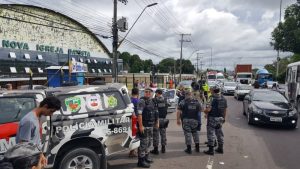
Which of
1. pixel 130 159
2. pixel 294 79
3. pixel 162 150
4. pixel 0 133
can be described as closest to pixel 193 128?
pixel 162 150

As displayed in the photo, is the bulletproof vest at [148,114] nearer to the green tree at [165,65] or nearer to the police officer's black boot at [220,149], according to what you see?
the police officer's black boot at [220,149]

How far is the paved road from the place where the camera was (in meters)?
7.10

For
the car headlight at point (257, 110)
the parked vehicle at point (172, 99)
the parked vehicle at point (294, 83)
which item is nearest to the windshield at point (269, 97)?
the car headlight at point (257, 110)

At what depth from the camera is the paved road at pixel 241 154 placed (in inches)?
279

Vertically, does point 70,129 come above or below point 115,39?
below

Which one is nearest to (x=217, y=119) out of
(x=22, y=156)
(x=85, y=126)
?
(x=85, y=126)

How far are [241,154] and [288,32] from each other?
2974 centimetres

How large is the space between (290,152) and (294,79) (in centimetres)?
1085

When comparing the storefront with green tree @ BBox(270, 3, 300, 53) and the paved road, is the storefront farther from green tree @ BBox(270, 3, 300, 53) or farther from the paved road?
green tree @ BBox(270, 3, 300, 53)

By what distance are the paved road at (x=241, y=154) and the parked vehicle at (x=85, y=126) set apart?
1194 millimetres

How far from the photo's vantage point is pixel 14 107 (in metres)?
5.29

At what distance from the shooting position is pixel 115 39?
68.2 ft

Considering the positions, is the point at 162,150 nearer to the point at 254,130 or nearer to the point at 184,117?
the point at 184,117

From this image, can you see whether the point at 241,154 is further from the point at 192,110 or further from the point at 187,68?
the point at 187,68
